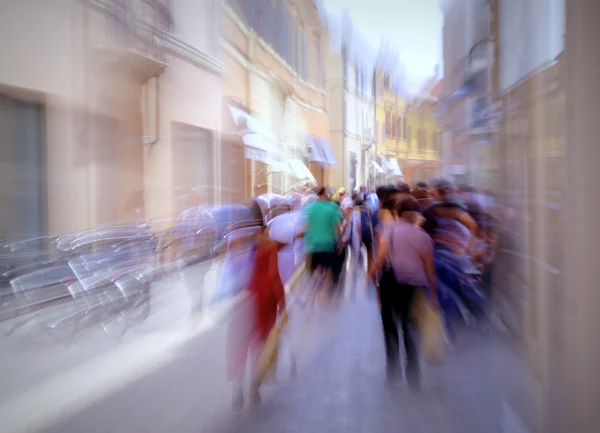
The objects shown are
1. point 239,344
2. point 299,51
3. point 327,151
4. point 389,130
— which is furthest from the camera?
point 389,130

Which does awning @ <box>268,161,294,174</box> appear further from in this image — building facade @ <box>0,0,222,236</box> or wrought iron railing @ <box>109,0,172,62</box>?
wrought iron railing @ <box>109,0,172,62</box>

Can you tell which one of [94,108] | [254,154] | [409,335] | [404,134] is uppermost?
[404,134]

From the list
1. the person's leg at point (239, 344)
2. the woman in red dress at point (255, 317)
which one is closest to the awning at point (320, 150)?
the woman in red dress at point (255, 317)

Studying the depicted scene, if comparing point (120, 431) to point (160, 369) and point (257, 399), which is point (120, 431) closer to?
point (257, 399)

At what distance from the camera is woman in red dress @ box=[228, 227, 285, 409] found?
15.6 ft

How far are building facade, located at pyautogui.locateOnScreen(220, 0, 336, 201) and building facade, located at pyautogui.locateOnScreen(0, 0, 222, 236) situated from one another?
2.42 metres

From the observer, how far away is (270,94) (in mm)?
21688

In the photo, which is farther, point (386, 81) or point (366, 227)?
point (386, 81)

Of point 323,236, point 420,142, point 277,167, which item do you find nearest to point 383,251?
point 323,236

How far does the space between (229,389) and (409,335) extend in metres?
1.56

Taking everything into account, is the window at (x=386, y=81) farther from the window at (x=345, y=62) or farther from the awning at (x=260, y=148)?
the awning at (x=260, y=148)

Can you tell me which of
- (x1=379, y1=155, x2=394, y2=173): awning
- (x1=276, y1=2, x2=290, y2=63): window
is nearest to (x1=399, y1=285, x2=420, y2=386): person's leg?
(x1=276, y1=2, x2=290, y2=63): window

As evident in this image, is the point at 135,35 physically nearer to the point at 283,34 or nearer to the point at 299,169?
the point at 283,34

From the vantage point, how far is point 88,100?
36.6 feet
